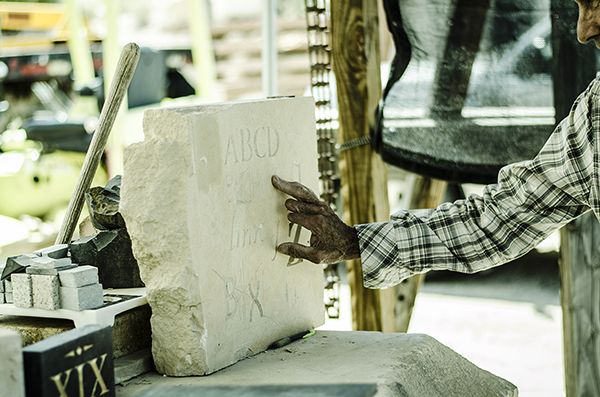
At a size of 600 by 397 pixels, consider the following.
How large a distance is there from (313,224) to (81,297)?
0.55 metres

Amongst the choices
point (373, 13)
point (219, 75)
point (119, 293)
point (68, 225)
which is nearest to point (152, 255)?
point (119, 293)

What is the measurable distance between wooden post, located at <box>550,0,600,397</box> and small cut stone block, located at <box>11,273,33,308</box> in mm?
1585

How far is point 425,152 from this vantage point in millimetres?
2281

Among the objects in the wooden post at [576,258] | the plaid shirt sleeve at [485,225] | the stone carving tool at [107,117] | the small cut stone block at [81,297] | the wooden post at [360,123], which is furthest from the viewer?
the wooden post at [360,123]

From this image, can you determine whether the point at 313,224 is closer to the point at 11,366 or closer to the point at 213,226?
the point at 213,226

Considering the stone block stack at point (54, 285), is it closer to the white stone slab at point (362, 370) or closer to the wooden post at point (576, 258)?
the white stone slab at point (362, 370)

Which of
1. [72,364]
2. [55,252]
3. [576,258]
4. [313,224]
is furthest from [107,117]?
[576,258]

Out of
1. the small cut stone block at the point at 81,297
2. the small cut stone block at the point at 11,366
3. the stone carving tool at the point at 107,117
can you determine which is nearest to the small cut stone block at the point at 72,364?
the small cut stone block at the point at 11,366

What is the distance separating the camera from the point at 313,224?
1.60m

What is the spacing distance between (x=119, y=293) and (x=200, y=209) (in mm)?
304

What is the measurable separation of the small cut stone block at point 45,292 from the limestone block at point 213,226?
0.17 meters

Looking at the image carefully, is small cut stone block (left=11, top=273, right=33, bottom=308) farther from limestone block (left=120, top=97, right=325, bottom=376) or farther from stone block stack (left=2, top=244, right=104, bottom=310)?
limestone block (left=120, top=97, right=325, bottom=376)

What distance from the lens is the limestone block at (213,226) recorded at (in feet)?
4.44

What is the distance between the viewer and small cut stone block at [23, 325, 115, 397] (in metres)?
1.05
